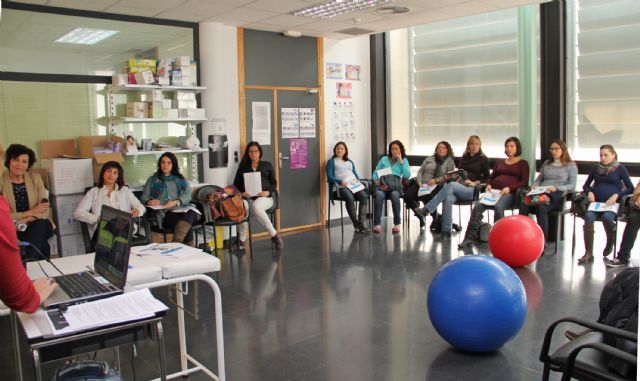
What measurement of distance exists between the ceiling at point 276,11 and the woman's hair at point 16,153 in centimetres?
146

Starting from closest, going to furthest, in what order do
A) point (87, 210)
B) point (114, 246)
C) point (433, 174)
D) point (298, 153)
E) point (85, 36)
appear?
1. point (114, 246)
2. point (87, 210)
3. point (85, 36)
4. point (433, 174)
5. point (298, 153)

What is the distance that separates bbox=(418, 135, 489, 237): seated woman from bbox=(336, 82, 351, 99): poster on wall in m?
2.05

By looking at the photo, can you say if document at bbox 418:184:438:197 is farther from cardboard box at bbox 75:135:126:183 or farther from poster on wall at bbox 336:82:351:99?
cardboard box at bbox 75:135:126:183

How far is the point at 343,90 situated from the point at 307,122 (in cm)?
85

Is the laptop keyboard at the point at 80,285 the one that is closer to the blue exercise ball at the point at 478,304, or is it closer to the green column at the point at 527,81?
the blue exercise ball at the point at 478,304

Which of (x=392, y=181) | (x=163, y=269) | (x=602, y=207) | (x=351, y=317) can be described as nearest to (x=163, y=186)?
(x=351, y=317)

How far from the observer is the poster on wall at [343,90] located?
27.9ft

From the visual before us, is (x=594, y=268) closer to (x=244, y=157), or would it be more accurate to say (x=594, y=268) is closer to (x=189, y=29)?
(x=244, y=157)

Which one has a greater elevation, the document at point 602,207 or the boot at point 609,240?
the document at point 602,207

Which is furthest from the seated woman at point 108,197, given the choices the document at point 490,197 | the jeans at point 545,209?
the jeans at point 545,209

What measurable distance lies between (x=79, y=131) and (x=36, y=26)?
1.13m

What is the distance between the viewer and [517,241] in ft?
18.3

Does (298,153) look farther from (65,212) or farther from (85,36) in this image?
(65,212)

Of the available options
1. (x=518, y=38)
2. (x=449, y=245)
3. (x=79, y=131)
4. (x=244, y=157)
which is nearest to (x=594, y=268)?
(x=449, y=245)
